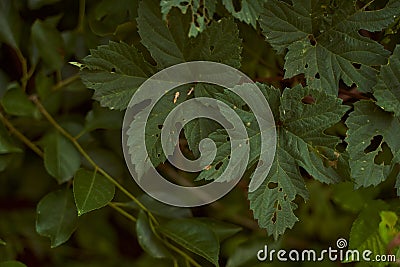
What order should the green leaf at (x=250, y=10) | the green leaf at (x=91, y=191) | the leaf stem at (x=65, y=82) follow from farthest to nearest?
the leaf stem at (x=65, y=82), the green leaf at (x=91, y=191), the green leaf at (x=250, y=10)

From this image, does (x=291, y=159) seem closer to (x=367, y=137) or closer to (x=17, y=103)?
(x=367, y=137)

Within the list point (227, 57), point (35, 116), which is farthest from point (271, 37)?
point (35, 116)

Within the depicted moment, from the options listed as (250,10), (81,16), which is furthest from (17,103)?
(250,10)

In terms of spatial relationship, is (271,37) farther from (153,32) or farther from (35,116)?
(35,116)

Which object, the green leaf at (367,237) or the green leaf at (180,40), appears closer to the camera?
the green leaf at (180,40)

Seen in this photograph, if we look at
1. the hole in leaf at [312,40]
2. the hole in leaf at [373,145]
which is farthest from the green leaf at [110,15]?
the hole in leaf at [373,145]

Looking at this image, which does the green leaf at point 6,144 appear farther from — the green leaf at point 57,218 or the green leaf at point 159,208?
the green leaf at point 159,208

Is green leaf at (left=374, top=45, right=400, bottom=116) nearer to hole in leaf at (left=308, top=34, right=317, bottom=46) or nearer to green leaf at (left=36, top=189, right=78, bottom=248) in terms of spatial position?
hole in leaf at (left=308, top=34, right=317, bottom=46)
